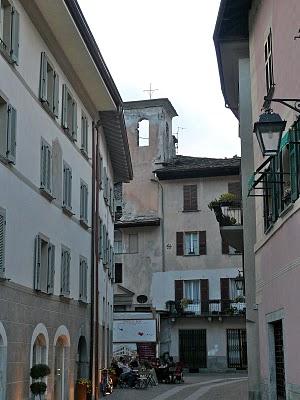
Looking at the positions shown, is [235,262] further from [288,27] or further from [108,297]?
[288,27]

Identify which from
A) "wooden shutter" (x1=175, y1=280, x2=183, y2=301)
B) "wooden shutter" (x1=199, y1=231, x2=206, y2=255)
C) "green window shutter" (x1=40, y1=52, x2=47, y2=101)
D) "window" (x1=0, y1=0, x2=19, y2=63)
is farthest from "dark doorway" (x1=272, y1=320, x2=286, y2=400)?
"wooden shutter" (x1=199, y1=231, x2=206, y2=255)

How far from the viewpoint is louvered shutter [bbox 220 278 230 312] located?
4350 centimetres

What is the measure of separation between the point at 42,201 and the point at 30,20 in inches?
183

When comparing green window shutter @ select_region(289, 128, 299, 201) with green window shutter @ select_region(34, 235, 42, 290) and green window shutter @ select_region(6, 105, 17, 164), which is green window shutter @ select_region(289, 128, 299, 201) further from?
green window shutter @ select_region(34, 235, 42, 290)

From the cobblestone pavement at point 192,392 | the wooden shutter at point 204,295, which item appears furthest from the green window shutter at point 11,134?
the wooden shutter at point 204,295

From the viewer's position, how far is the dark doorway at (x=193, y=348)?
4353 cm

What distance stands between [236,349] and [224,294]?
3401 mm

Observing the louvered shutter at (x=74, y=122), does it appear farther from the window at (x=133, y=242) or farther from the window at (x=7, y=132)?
the window at (x=133, y=242)

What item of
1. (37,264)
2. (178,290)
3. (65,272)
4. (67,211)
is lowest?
(37,264)

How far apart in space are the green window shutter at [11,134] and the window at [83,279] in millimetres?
8168

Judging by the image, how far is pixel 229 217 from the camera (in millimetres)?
21719

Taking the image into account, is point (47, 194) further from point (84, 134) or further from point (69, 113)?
point (84, 134)

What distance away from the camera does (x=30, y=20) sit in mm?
17938

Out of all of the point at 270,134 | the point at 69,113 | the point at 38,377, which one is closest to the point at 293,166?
the point at 270,134
